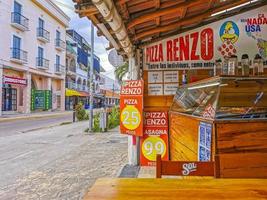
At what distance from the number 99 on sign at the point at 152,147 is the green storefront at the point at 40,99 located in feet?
83.7

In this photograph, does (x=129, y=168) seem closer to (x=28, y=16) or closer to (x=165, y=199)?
(x=165, y=199)

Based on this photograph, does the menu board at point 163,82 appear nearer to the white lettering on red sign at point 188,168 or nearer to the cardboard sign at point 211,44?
the cardboard sign at point 211,44

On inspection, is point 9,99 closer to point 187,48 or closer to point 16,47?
point 16,47

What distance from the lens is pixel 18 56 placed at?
2612 cm

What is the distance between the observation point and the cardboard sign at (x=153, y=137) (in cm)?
617

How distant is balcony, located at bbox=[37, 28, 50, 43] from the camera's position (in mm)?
29948

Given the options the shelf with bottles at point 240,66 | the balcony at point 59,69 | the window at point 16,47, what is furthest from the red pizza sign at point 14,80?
the shelf with bottles at point 240,66

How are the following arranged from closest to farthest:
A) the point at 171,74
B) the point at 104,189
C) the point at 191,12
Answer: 1. the point at 104,189
2. the point at 191,12
3. the point at 171,74

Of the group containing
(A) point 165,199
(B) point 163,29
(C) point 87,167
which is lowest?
(C) point 87,167

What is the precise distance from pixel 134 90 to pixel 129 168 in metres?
1.46

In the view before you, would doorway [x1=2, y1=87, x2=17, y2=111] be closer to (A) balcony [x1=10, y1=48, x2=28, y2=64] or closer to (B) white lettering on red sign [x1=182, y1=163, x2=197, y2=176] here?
(A) balcony [x1=10, y1=48, x2=28, y2=64]

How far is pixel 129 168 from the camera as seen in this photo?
6.18m

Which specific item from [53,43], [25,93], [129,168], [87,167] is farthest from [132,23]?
[53,43]

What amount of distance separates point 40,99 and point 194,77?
27140mm
